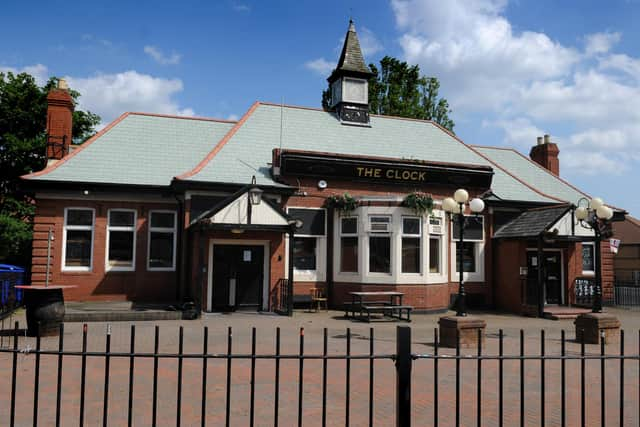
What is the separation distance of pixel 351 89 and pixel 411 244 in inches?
342

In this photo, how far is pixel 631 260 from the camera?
145 ft

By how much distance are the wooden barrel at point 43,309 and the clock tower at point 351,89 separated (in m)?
14.7

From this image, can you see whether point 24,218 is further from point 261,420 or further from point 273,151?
point 261,420

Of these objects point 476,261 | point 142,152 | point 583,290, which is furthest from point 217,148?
point 583,290

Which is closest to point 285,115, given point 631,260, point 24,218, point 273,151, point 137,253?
Result: point 273,151

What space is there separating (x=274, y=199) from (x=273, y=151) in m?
1.88

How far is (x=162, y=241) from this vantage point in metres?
19.3

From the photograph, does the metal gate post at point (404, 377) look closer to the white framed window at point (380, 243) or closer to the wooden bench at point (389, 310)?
the wooden bench at point (389, 310)

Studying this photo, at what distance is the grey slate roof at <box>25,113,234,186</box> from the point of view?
18.6 metres

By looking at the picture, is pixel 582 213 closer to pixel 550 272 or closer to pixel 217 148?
pixel 550 272

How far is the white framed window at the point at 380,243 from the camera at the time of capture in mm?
18484

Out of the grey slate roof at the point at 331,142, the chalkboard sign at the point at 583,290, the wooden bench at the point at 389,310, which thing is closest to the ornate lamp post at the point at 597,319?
the wooden bench at the point at 389,310

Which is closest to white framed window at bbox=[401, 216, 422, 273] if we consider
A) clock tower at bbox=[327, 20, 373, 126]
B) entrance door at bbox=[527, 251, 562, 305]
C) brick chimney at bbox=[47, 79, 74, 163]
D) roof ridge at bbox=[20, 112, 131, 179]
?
entrance door at bbox=[527, 251, 562, 305]

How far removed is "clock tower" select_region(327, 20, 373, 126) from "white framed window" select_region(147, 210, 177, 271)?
8.88m
